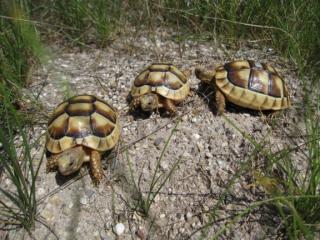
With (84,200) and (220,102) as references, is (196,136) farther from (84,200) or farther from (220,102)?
(84,200)

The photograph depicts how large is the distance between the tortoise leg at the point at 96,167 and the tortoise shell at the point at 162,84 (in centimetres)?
60

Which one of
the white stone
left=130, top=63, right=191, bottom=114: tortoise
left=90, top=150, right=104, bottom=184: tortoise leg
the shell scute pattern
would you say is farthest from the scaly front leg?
the white stone

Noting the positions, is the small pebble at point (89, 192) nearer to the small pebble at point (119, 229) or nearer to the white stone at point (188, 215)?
the small pebble at point (119, 229)

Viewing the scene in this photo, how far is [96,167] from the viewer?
2145 millimetres

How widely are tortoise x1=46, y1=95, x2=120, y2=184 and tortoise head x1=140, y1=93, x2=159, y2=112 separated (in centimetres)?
28

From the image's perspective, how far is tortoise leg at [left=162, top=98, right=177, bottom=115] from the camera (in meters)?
2.54

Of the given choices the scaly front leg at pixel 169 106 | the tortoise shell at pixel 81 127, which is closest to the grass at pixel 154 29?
the tortoise shell at pixel 81 127

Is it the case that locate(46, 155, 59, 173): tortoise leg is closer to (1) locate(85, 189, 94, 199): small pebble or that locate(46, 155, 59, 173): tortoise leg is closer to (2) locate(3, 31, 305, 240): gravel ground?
(2) locate(3, 31, 305, 240): gravel ground

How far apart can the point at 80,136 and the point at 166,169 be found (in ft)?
1.87

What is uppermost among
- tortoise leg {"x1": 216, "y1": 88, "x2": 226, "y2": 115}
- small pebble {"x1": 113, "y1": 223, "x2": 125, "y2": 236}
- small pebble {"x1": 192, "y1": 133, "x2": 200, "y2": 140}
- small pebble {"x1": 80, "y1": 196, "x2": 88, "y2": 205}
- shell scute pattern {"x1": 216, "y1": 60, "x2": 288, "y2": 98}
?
shell scute pattern {"x1": 216, "y1": 60, "x2": 288, "y2": 98}

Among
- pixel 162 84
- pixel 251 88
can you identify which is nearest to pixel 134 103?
pixel 162 84

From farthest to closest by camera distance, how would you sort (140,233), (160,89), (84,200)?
1. (160,89)
2. (84,200)
3. (140,233)

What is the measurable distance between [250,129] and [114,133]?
925mm

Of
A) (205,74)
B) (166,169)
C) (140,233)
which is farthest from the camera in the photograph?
(205,74)
